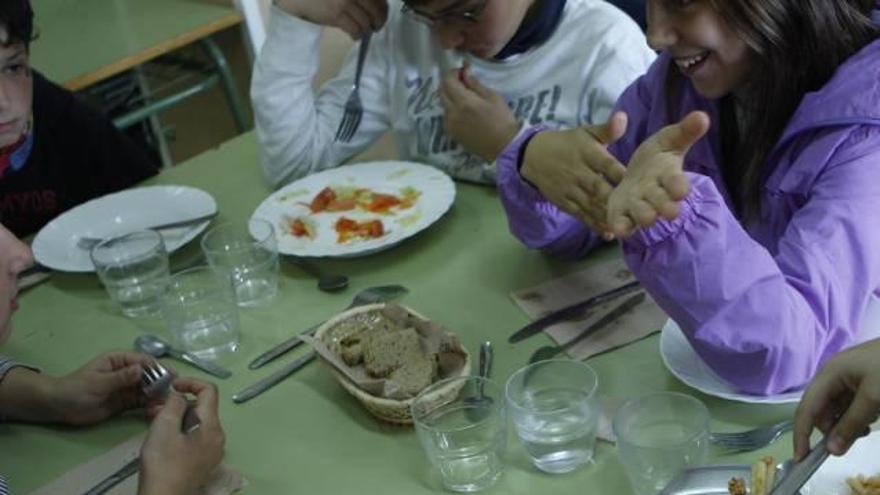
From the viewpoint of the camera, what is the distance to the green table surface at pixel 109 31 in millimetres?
2678

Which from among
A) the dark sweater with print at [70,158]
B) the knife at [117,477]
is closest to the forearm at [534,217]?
the knife at [117,477]

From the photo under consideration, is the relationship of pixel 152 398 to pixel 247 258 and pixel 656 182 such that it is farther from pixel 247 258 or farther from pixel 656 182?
pixel 656 182

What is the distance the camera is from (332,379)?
123cm

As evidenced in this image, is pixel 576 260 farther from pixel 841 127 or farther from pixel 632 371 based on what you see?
pixel 841 127

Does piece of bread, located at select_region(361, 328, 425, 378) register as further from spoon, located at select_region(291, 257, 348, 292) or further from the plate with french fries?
the plate with french fries

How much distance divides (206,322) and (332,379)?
0.22 metres

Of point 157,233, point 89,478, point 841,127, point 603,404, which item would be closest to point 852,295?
point 841,127

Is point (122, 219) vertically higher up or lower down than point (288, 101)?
lower down

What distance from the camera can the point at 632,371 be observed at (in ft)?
3.77

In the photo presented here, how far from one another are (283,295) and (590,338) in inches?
18.0

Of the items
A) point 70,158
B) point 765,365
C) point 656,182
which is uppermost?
point 656,182

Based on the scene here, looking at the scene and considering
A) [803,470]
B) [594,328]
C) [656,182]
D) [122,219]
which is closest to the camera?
[803,470]

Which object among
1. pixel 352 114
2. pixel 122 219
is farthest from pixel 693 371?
pixel 122 219

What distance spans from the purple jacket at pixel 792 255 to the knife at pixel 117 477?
0.58 metres
